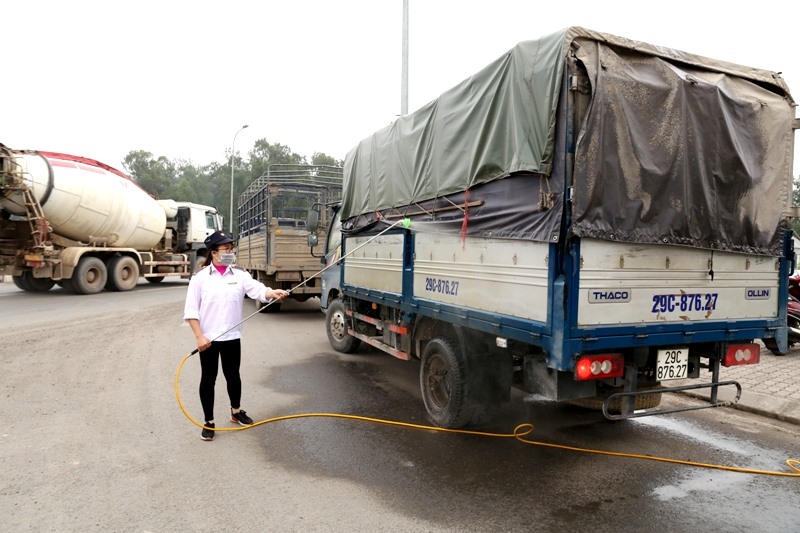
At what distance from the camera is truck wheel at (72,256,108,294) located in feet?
47.8

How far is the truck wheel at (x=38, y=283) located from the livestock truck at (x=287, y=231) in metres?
7.02

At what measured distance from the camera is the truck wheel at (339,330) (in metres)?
7.57

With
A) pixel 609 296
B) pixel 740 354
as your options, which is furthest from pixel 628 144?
pixel 740 354

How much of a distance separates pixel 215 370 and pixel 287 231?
266 inches

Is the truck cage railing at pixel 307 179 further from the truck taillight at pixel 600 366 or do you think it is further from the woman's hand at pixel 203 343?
the truck taillight at pixel 600 366

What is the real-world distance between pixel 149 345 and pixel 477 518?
6611 mm

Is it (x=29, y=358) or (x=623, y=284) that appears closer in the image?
(x=623, y=284)

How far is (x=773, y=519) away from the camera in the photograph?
3.08 metres

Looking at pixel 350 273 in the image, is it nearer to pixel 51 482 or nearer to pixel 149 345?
pixel 149 345

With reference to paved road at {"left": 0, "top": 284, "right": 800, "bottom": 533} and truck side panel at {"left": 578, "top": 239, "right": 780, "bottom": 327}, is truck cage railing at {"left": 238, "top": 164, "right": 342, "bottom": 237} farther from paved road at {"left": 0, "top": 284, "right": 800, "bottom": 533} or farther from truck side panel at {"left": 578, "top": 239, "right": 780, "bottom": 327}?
truck side panel at {"left": 578, "top": 239, "right": 780, "bottom": 327}

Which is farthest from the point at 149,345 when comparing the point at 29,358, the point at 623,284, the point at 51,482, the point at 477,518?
the point at 623,284

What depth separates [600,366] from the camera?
3391mm

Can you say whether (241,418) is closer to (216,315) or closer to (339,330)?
(216,315)

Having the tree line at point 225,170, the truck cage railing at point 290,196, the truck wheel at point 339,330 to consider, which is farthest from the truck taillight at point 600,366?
the tree line at point 225,170
